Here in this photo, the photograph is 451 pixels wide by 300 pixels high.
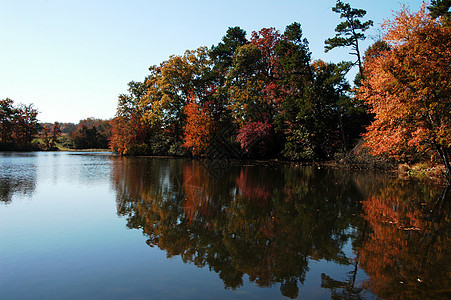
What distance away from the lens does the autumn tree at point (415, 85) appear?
13.7 m

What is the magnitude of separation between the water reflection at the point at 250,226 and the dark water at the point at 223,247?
0.03 m

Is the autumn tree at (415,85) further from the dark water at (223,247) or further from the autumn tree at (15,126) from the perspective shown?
the autumn tree at (15,126)

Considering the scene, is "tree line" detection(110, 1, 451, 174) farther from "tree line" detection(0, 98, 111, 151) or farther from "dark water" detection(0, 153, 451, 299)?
"tree line" detection(0, 98, 111, 151)

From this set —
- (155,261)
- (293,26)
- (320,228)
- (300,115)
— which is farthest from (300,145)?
(155,261)

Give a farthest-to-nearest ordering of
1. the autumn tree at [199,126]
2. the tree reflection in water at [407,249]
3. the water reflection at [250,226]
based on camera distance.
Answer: the autumn tree at [199,126] → the water reflection at [250,226] → the tree reflection in water at [407,249]

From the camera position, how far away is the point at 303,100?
94.8ft

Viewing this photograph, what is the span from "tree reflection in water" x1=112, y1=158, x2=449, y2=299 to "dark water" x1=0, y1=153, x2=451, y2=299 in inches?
1.1

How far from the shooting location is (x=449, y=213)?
9.11m

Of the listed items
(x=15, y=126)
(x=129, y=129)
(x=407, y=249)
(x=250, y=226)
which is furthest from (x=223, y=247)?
(x=15, y=126)

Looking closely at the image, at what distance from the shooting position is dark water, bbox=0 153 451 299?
449 cm

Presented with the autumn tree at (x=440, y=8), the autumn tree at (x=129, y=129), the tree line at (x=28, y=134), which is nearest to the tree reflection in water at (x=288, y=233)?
→ the autumn tree at (x=440, y=8)

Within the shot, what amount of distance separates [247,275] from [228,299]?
0.85 metres

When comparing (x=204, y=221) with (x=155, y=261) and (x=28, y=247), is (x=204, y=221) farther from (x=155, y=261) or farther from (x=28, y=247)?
(x=28, y=247)

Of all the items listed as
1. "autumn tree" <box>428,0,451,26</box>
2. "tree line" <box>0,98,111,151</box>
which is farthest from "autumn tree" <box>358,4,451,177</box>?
"tree line" <box>0,98,111,151</box>
